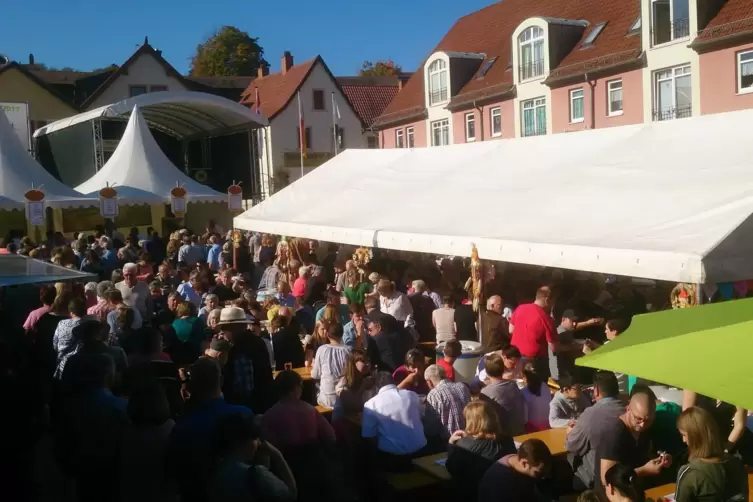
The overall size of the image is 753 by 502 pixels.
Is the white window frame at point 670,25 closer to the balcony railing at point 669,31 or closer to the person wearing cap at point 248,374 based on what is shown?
the balcony railing at point 669,31

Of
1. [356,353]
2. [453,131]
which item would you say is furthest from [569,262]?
[453,131]

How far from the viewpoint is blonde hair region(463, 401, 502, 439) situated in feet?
15.2

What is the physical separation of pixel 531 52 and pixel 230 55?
37.1 metres

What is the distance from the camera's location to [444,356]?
6.70 m

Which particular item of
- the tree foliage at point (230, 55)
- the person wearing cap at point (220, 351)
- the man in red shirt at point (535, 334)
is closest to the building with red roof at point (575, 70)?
the man in red shirt at point (535, 334)

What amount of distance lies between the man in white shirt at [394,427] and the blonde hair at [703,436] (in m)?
2.13

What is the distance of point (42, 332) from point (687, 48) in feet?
64.6

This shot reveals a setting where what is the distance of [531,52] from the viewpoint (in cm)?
2755

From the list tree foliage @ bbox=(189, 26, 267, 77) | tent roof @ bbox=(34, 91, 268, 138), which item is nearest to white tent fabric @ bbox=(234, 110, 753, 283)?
tent roof @ bbox=(34, 91, 268, 138)

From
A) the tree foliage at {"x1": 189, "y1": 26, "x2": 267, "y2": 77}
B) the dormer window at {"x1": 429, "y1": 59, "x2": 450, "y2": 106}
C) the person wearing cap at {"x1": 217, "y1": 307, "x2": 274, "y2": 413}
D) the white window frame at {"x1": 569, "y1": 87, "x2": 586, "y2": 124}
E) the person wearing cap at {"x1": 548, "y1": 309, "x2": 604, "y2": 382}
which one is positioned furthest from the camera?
the tree foliage at {"x1": 189, "y1": 26, "x2": 267, "y2": 77}

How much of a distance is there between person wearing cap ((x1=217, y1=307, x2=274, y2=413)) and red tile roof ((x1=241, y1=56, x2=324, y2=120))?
35.9 metres

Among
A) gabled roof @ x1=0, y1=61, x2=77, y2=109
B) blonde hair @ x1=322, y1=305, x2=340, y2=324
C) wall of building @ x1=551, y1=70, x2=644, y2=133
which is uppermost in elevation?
gabled roof @ x1=0, y1=61, x2=77, y2=109

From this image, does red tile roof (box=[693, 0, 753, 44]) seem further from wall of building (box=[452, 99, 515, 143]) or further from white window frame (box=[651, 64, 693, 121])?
wall of building (box=[452, 99, 515, 143])

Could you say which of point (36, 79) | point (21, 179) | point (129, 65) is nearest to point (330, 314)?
point (21, 179)
